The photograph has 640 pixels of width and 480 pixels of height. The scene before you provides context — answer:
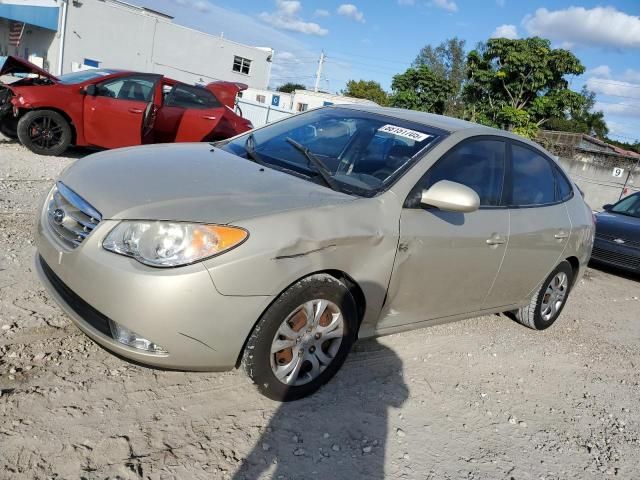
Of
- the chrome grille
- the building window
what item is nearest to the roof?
the chrome grille

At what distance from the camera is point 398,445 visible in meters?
3.01

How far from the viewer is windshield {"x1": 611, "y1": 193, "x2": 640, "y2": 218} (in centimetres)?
953

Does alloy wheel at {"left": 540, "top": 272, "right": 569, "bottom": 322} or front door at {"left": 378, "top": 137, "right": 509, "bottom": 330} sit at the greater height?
front door at {"left": 378, "top": 137, "right": 509, "bottom": 330}

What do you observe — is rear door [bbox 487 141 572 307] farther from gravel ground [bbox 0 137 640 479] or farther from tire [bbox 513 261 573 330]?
gravel ground [bbox 0 137 640 479]

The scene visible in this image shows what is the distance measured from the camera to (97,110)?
878 cm

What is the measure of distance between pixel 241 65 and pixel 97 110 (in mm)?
33139

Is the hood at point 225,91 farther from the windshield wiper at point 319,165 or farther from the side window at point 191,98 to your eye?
the windshield wiper at point 319,165

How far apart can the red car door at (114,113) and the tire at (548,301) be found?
6323mm

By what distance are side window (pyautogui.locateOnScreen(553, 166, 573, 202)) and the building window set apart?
37.3m

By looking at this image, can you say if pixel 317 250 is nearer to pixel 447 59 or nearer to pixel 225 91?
pixel 225 91

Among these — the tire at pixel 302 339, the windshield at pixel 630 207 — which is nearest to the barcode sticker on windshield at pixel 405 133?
the tire at pixel 302 339

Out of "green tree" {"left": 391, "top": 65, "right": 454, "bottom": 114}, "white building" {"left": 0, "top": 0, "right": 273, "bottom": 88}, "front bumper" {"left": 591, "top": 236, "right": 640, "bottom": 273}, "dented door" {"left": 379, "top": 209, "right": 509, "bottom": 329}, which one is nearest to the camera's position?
"dented door" {"left": 379, "top": 209, "right": 509, "bottom": 329}

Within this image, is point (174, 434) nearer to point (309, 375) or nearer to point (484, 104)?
point (309, 375)

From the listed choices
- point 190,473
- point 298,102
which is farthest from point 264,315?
point 298,102
